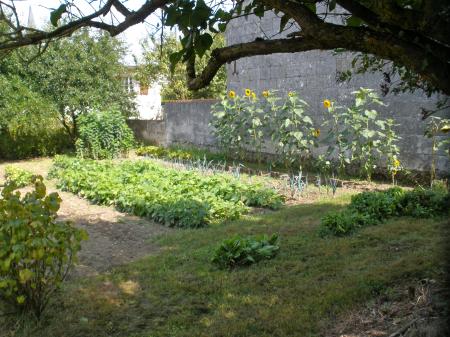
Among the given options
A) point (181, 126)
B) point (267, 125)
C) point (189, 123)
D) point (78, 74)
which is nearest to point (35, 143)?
point (78, 74)

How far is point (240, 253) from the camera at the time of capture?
457 cm

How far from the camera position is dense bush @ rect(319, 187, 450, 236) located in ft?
16.9

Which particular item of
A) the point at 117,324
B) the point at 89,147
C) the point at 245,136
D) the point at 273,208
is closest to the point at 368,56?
the point at 117,324

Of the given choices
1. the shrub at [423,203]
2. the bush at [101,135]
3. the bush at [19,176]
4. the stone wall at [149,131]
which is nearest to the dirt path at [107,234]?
the bush at [19,176]

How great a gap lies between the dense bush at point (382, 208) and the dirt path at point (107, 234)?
78.9 inches

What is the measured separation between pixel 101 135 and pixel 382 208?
Answer: 31.1 ft

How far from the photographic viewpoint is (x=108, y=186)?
830 centimetres

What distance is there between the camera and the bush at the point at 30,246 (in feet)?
10.8

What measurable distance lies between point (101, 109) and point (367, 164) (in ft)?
29.3

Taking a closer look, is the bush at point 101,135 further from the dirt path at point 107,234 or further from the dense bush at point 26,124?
the dirt path at point 107,234

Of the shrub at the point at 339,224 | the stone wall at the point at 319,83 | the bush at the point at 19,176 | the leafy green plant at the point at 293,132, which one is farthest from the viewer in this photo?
the bush at the point at 19,176

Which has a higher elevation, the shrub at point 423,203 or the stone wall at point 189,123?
the stone wall at point 189,123

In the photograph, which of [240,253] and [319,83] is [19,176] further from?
[240,253]

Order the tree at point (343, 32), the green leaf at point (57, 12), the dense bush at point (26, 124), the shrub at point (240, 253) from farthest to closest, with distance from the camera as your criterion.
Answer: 1. the dense bush at point (26, 124)
2. the shrub at point (240, 253)
3. the green leaf at point (57, 12)
4. the tree at point (343, 32)
